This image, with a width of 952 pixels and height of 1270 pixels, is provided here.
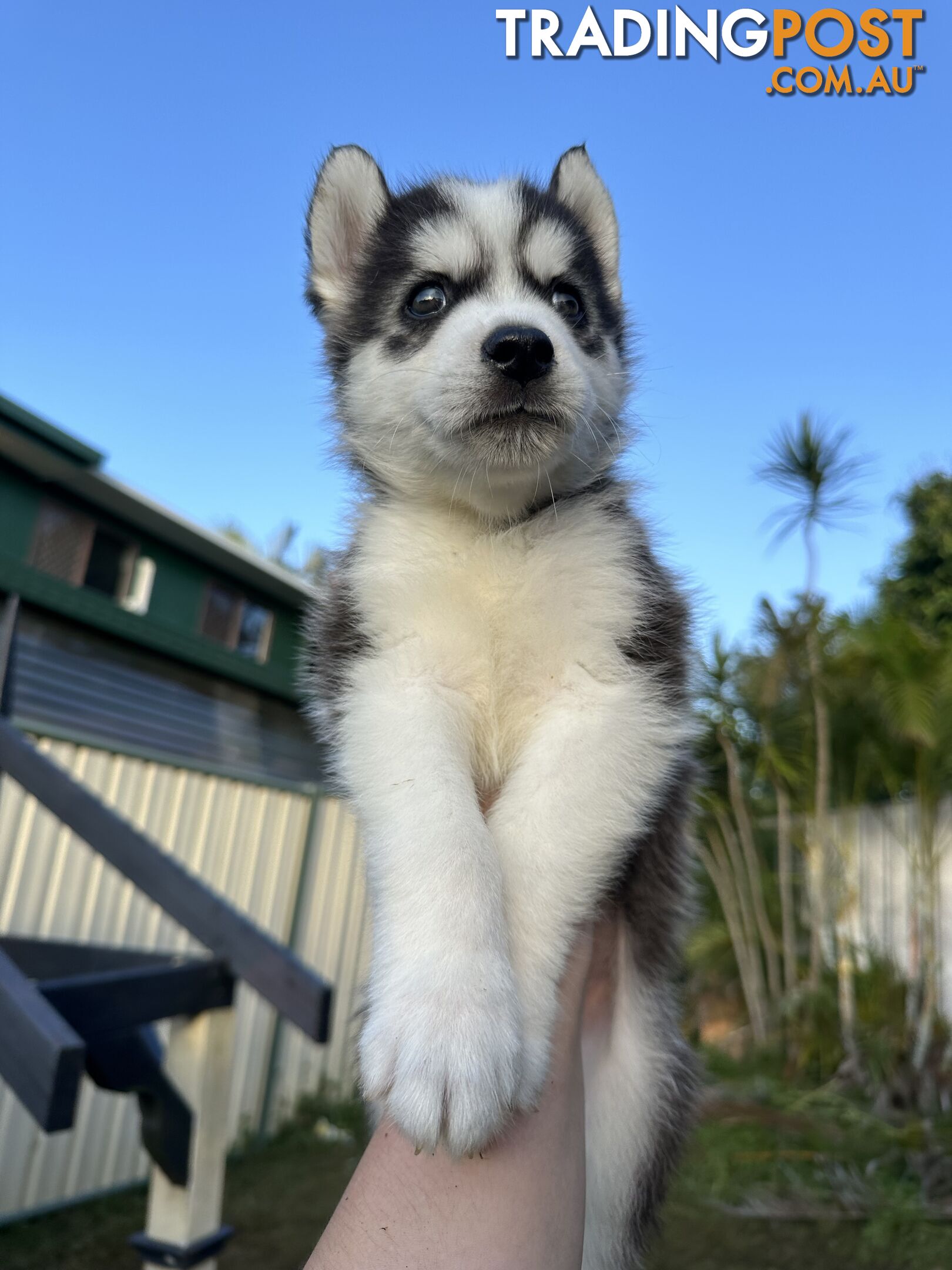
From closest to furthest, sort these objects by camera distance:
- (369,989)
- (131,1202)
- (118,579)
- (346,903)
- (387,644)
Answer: (369,989) < (387,644) < (131,1202) < (346,903) < (118,579)

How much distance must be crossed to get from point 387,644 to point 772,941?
8494 mm

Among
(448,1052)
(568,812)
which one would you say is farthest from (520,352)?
(448,1052)

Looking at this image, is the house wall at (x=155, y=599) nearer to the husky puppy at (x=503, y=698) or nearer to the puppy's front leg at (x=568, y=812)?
the husky puppy at (x=503, y=698)

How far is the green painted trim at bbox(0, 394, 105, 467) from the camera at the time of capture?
7.62 m

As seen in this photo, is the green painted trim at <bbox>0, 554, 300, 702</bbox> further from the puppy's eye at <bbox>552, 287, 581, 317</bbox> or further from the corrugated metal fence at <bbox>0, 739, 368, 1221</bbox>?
the puppy's eye at <bbox>552, 287, 581, 317</bbox>

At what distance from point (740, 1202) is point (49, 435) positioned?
317 inches

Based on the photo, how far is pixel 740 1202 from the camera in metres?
5.95

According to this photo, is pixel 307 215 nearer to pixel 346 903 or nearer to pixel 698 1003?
pixel 346 903

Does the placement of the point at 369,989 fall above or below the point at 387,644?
below

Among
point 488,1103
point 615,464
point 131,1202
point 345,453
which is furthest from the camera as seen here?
point 131,1202

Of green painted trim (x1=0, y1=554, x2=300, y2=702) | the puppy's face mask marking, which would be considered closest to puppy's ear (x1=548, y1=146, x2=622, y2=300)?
the puppy's face mask marking

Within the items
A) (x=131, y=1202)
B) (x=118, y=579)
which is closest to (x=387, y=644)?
(x=131, y=1202)

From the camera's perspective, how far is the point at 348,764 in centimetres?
179

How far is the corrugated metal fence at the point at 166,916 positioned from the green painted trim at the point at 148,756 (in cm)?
3
